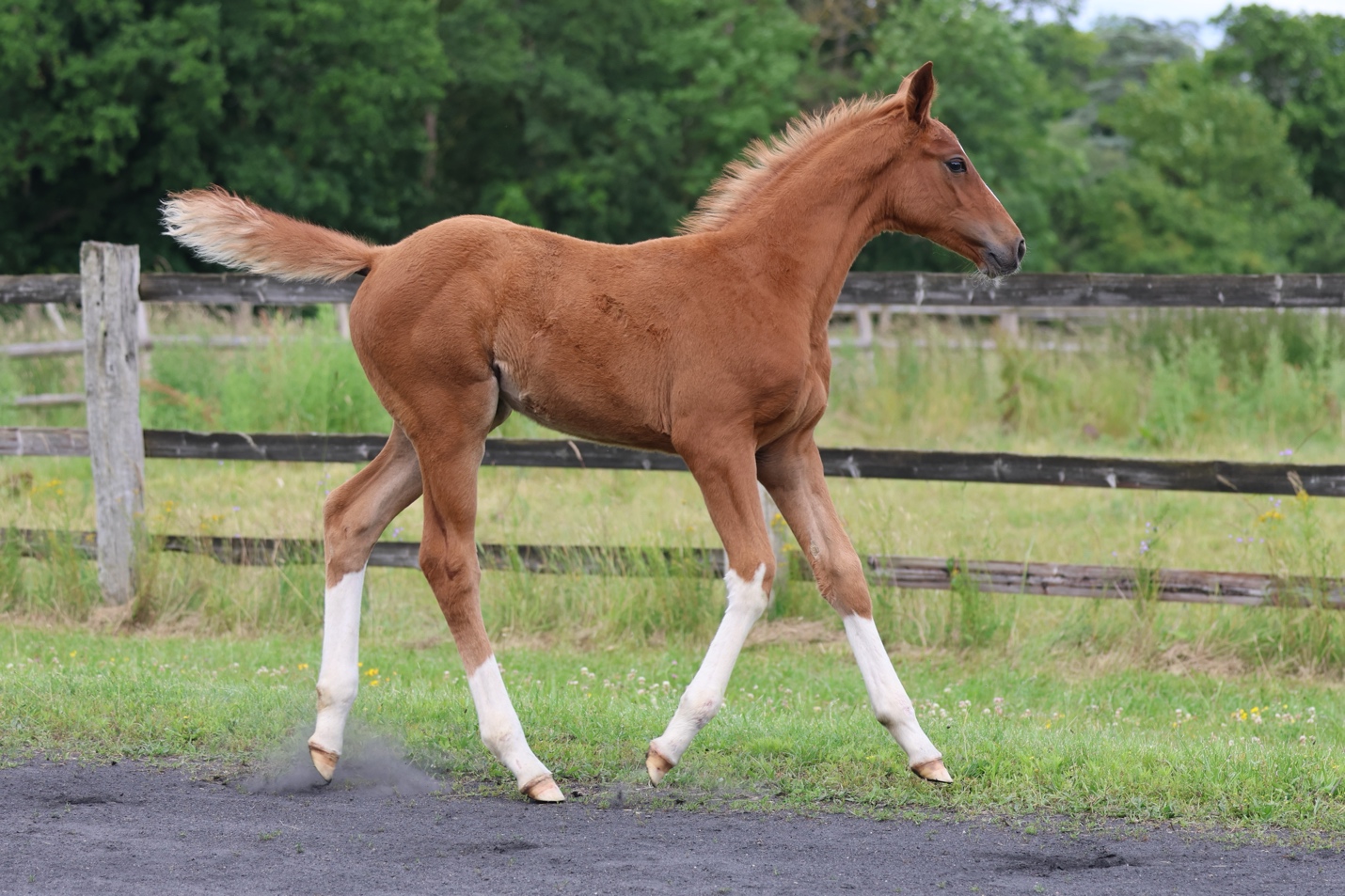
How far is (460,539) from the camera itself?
Result: 454 cm

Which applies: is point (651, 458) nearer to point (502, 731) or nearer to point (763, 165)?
point (763, 165)

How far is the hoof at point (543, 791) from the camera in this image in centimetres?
434

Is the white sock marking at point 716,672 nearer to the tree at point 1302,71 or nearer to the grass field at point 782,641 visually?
the grass field at point 782,641

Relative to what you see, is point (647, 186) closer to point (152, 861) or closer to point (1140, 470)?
point (1140, 470)

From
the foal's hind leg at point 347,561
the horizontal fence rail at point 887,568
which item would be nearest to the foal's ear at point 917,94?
the foal's hind leg at point 347,561

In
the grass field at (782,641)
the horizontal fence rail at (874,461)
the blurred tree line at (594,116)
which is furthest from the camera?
the blurred tree line at (594,116)

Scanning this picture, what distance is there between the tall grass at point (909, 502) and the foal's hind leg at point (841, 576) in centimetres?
260

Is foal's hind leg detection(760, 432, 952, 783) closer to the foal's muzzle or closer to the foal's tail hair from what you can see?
the foal's muzzle

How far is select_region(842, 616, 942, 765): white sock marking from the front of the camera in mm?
4375

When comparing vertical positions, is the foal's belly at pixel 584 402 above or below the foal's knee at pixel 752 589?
above

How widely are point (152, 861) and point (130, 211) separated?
27383 mm

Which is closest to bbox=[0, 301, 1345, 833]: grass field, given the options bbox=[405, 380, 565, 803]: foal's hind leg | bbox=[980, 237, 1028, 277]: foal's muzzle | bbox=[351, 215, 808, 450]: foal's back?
bbox=[405, 380, 565, 803]: foal's hind leg

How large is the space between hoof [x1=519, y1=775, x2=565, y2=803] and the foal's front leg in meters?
0.32

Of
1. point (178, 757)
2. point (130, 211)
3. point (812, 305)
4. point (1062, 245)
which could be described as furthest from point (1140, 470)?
point (1062, 245)
